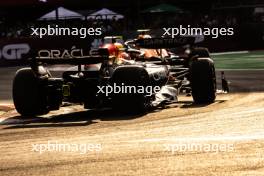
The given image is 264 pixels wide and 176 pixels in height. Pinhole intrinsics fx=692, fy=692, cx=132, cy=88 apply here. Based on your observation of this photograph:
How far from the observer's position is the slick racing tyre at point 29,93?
36.3ft

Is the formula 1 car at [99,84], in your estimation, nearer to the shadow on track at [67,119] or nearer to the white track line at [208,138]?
the shadow on track at [67,119]

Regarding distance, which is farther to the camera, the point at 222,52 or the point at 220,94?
the point at 222,52

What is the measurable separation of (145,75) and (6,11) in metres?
29.7

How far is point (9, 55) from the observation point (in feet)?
91.4

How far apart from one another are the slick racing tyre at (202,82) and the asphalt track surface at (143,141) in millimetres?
239

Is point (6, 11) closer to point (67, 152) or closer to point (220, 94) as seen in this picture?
point (220, 94)

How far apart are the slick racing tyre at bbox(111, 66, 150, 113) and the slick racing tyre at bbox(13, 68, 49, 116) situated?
4.20ft

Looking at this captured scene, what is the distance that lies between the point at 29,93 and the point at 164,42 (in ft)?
9.46

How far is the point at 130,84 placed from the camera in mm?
10516

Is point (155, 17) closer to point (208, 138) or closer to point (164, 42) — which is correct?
point (164, 42)

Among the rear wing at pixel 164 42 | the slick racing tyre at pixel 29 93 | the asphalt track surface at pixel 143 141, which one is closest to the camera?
the asphalt track surface at pixel 143 141

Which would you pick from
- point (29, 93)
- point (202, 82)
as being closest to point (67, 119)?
point (29, 93)

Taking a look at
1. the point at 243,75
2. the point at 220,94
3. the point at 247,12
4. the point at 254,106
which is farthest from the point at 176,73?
the point at 247,12

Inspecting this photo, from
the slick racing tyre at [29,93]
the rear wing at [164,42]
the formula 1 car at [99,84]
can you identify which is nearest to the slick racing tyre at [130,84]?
the formula 1 car at [99,84]
